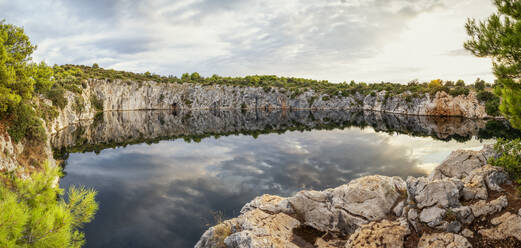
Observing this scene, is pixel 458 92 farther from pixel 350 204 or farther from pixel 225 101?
pixel 225 101

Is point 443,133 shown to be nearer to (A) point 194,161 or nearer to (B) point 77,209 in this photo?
(A) point 194,161

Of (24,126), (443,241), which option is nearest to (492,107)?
(443,241)

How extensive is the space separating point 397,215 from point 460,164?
5.00 m

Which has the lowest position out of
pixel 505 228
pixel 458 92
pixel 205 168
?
pixel 205 168

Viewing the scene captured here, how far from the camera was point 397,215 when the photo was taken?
9438 millimetres

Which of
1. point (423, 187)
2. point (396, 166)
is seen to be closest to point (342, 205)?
point (423, 187)

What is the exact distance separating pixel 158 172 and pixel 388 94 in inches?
3054

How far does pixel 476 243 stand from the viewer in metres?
7.29

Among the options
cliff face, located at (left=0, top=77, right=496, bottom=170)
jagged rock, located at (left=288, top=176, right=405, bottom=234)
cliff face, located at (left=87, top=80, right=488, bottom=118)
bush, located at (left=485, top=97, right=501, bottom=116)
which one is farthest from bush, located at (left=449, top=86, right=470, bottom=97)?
jagged rock, located at (left=288, top=176, right=405, bottom=234)

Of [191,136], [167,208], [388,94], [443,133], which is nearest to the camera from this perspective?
[167,208]

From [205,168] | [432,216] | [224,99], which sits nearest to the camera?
[432,216]

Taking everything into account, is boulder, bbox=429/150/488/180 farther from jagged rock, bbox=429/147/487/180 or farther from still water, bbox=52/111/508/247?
still water, bbox=52/111/508/247

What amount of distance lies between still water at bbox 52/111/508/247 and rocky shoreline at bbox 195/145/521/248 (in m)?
5.00

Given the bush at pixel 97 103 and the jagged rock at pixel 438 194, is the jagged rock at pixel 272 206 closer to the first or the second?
the jagged rock at pixel 438 194
